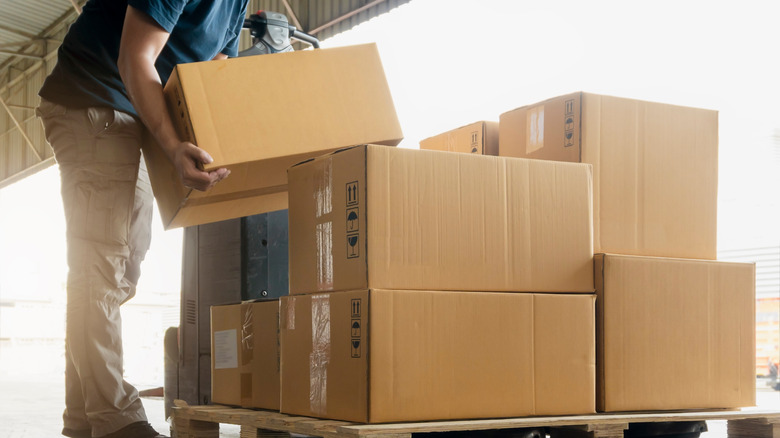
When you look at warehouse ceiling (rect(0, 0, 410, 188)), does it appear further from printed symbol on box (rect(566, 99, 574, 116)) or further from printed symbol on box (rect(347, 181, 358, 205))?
printed symbol on box (rect(347, 181, 358, 205))

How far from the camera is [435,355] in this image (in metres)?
1.68

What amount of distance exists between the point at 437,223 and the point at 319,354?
0.40 meters

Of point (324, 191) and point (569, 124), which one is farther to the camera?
point (569, 124)

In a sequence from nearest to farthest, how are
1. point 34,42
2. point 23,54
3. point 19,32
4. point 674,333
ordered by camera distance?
point 674,333 < point 19,32 < point 34,42 < point 23,54

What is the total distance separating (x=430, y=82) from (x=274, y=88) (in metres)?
5.22

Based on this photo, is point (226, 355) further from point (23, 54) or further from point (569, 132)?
point (23, 54)

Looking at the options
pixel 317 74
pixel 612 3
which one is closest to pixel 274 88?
pixel 317 74

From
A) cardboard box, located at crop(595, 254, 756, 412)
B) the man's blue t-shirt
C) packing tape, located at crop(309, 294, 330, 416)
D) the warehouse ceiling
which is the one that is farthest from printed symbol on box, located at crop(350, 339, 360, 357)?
the warehouse ceiling

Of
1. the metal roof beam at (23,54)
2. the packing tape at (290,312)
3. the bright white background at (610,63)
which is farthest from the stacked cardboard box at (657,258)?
the metal roof beam at (23,54)

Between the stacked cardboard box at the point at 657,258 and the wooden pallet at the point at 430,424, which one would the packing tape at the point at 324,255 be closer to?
the wooden pallet at the point at 430,424

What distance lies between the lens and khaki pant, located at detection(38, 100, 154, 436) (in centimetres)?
A: 206

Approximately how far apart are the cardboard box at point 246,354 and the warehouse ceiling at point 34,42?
4.82 metres

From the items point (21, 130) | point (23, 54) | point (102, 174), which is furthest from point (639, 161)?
point (21, 130)

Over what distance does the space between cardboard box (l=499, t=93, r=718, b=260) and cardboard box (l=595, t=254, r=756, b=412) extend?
8 centimetres
